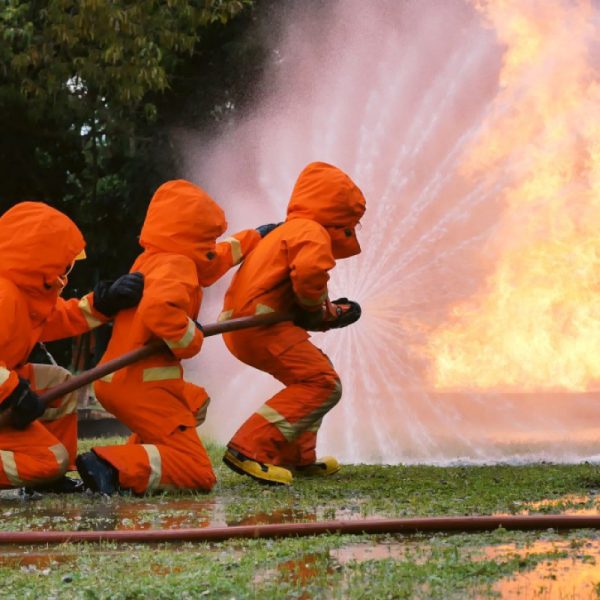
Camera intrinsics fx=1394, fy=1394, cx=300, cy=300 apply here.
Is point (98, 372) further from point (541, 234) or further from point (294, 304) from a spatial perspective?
point (541, 234)

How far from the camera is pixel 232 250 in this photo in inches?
331

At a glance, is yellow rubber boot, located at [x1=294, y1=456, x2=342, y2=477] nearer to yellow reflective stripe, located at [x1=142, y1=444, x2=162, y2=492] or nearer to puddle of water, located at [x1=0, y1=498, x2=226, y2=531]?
yellow reflective stripe, located at [x1=142, y1=444, x2=162, y2=492]

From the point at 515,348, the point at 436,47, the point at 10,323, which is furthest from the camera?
the point at 436,47

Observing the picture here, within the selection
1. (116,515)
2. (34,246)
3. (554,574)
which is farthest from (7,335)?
(554,574)

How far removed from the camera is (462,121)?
1281 centimetres

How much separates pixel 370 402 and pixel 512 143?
274 centimetres

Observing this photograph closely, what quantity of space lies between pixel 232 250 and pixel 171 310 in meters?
1.18

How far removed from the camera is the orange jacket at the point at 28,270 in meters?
7.13

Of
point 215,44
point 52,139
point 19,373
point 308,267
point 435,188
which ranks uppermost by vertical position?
point 215,44

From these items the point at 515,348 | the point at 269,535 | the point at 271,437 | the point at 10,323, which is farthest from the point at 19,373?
the point at 515,348

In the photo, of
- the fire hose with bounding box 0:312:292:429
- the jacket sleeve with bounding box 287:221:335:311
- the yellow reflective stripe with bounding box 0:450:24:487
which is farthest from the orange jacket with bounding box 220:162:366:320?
the yellow reflective stripe with bounding box 0:450:24:487

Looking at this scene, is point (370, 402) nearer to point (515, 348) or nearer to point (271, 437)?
point (515, 348)

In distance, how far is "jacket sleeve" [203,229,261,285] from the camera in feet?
26.8

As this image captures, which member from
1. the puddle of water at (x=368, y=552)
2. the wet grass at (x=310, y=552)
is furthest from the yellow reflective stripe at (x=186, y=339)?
the puddle of water at (x=368, y=552)
